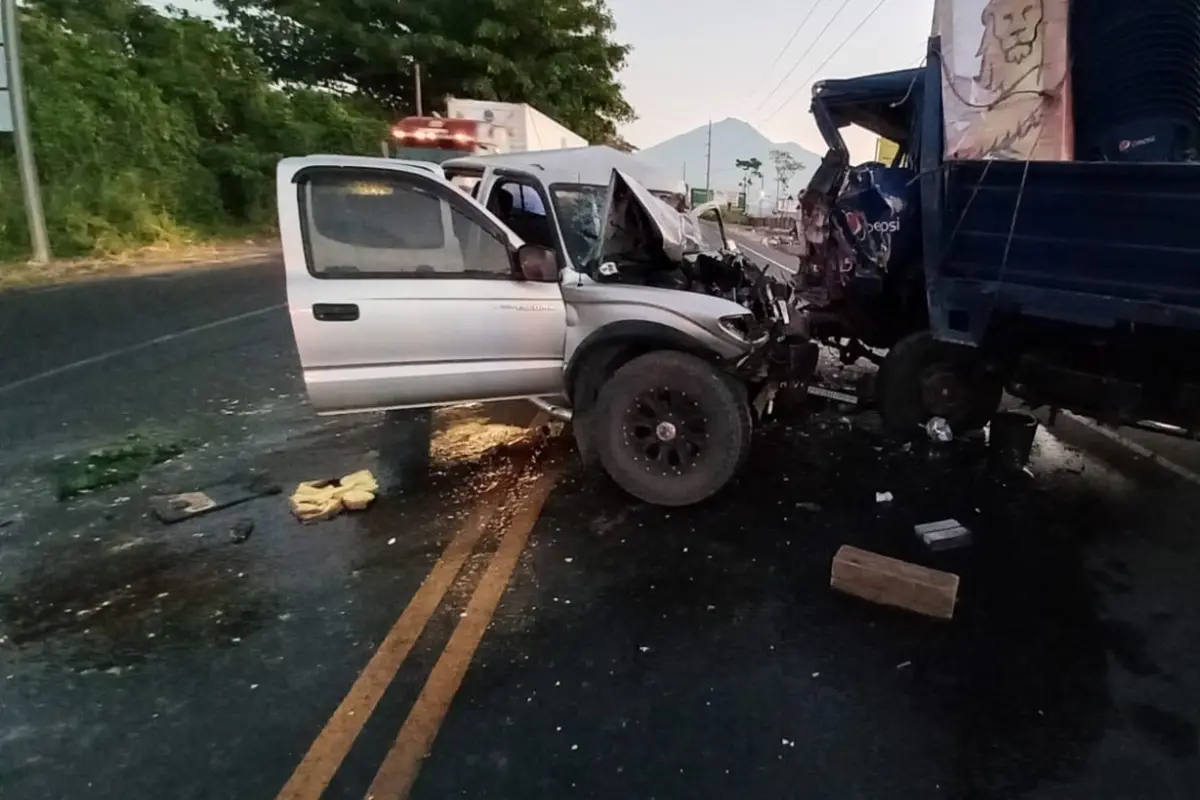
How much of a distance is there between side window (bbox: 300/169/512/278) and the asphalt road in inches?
53.3

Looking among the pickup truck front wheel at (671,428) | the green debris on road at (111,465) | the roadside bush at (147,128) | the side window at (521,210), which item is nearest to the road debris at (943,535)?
the pickup truck front wheel at (671,428)

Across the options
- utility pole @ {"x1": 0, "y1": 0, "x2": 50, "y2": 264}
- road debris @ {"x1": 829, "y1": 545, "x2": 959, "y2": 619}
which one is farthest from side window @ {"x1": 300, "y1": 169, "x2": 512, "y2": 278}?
utility pole @ {"x1": 0, "y1": 0, "x2": 50, "y2": 264}

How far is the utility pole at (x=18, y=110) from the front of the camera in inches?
531

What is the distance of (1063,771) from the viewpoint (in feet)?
8.34

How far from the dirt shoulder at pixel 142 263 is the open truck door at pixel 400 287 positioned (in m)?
10.9

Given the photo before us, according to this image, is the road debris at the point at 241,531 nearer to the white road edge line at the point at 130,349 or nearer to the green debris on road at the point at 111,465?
the green debris on road at the point at 111,465

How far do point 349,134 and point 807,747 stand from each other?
25.5 m

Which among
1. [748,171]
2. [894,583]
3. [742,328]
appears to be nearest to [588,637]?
[894,583]

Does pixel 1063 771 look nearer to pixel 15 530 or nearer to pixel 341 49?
pixel 15 530

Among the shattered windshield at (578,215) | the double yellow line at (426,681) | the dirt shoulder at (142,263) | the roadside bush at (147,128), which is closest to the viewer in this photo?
the double yellow line at (426,681)

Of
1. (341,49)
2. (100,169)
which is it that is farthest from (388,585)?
(341,49)

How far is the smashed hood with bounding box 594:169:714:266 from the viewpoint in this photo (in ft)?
15.9

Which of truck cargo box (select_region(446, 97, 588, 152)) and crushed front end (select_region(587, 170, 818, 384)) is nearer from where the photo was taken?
crushed front end (select_region(587, 170, 818, 384))

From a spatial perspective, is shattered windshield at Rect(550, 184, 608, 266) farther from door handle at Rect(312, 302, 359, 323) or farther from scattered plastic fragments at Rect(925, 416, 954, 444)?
scattered plastic fragments at Rect(925, 416, 954, 444)
